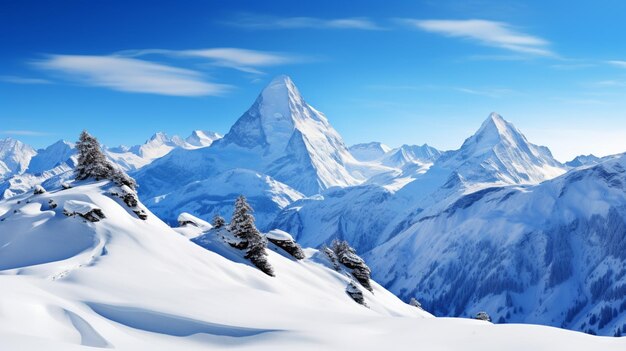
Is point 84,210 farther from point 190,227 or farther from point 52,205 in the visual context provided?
point 190,227

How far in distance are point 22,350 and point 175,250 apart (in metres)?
30.6

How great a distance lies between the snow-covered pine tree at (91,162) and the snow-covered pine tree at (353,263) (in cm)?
3499

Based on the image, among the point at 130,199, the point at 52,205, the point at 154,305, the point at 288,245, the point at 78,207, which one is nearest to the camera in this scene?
the point at 154,305

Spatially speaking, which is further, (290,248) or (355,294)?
(290,248)

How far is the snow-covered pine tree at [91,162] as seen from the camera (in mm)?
65375

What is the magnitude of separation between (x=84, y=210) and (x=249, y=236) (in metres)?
20.5

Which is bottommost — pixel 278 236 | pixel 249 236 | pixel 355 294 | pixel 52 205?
pixel 355 294

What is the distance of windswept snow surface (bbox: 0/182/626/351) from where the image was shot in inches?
920

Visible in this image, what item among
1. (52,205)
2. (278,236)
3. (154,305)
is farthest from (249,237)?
(154,305)

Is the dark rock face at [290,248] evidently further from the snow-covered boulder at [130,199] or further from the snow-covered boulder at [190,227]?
the snow-covered boulder at [130,199]

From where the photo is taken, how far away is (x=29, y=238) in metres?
43.4

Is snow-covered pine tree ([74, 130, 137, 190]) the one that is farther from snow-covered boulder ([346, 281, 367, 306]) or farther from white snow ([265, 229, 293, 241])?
snow-covered boulder ([346, 281, 367, 306])

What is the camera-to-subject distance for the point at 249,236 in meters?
62.7

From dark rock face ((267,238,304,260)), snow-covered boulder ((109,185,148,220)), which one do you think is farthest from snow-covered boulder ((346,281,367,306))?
snow-covered boulder ((109,185,148,220))
